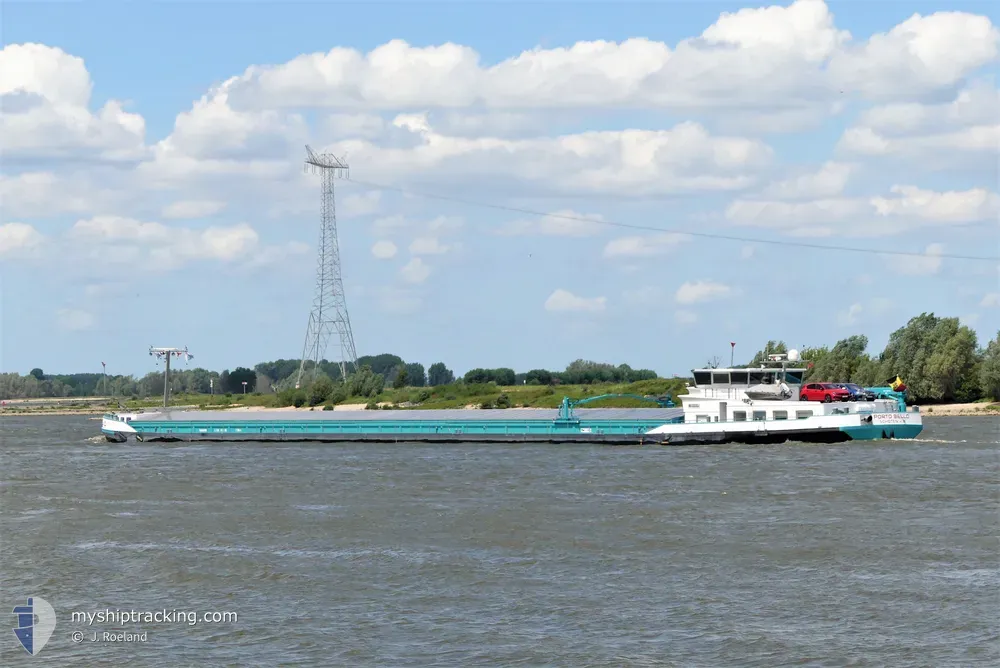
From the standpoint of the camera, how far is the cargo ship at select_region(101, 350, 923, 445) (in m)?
70.9

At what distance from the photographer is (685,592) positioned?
28.0 meters

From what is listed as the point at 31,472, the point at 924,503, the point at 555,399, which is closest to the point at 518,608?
the point at 924,503

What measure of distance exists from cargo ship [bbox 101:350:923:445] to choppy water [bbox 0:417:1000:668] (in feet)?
34.9

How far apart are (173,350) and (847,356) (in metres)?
87.0

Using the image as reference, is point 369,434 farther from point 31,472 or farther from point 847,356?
point 847,356

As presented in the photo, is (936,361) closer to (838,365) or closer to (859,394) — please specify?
(838,365)

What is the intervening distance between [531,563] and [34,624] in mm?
12341

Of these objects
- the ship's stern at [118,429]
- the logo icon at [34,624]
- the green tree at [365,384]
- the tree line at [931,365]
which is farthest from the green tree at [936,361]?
the logo icon at [34,624]

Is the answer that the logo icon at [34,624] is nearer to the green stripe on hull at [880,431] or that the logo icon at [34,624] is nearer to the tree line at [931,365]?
the green stripe on hull at [880,431]

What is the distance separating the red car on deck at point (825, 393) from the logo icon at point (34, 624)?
210 feet

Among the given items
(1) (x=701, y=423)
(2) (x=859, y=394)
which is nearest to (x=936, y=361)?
(2) (x=859, y=394)

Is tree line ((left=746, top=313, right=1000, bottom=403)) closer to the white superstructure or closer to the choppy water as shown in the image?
the white superstructure

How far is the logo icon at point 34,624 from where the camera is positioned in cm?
2394

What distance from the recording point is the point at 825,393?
86000 mm
